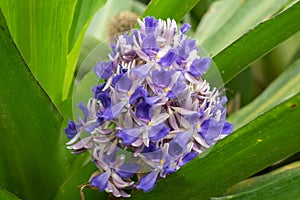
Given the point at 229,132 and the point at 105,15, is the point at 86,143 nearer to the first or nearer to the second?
the point at 229,132

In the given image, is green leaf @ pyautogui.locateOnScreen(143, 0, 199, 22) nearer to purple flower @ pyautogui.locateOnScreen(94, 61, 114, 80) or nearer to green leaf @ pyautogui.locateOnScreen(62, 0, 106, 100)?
green leaf @ pyautogui.locateOnScreen(62, 0, 106, 100)

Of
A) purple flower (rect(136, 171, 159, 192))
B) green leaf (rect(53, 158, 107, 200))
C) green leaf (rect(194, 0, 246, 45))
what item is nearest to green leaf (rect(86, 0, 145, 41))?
green leaf (rect(194, 0, 246, 45))

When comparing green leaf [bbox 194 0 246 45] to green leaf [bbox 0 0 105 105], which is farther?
green leaf [bbox 194 0 246 45]

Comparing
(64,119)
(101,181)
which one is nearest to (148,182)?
(101,181)

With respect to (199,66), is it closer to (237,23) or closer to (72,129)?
(72,129)

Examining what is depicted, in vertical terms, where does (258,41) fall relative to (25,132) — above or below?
above

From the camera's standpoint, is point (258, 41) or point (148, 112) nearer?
point (148, 112)

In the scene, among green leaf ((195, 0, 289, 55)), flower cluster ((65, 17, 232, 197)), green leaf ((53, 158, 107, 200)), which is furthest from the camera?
green leaf ((195, 0, 289, 55))
